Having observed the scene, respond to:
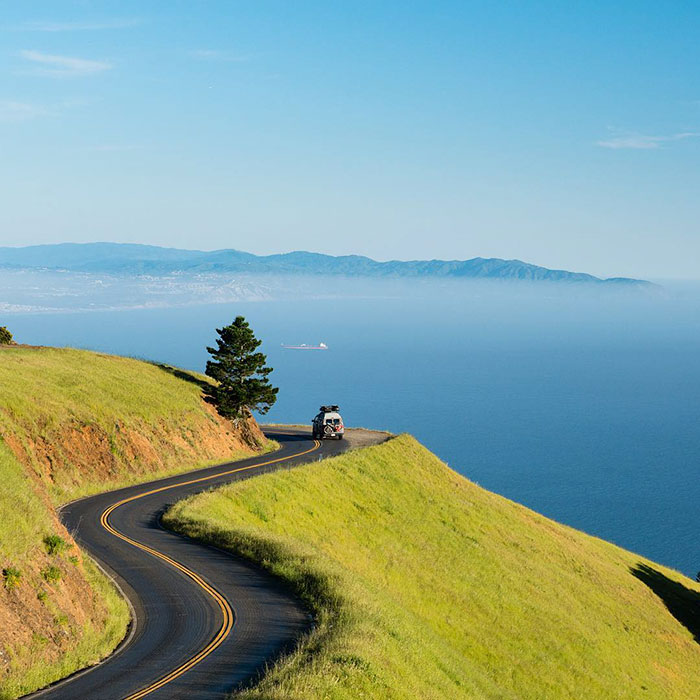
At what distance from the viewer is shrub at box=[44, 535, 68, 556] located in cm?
2212

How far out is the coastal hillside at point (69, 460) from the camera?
19.1 meters

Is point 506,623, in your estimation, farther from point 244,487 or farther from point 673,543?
point 673,543

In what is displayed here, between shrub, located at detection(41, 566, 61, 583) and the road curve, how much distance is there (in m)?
2.64

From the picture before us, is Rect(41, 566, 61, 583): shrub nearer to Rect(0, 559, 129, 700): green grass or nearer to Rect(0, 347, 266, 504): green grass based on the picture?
Rect(0, 559, 129, 700): green grass

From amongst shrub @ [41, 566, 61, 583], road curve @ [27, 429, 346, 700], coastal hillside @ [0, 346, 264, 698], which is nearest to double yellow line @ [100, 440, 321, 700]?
road curve @ [27, 429, 346, 700]

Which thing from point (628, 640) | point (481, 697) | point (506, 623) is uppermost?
point (481, 697)

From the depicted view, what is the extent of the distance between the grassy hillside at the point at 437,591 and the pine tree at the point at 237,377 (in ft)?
35.2

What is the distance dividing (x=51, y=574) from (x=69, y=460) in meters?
21.4

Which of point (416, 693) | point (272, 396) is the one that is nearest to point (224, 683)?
point (416, 693)

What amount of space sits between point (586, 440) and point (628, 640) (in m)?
159

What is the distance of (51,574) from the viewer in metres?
21.0

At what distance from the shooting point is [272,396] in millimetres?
60438

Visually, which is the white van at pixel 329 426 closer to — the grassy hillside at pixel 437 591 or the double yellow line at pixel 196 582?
the grassy hillside at pixel 437 591

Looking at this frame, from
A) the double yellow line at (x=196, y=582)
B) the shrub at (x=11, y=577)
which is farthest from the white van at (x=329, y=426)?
the shrub at (x=11, y=577)
